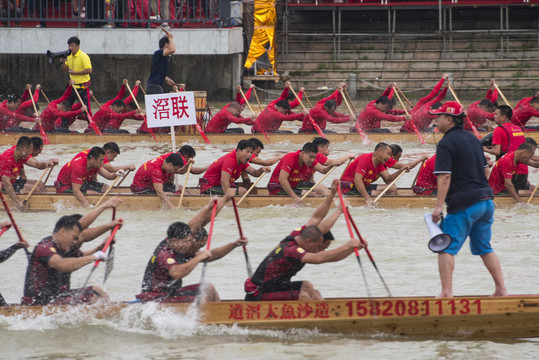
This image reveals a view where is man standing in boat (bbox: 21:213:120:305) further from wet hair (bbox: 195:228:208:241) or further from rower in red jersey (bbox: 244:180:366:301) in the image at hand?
rower in red jersey (bbox: 244:180:366:301)

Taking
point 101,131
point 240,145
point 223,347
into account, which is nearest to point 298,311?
point 223,347

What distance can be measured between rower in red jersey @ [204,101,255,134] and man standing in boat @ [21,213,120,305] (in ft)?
28.1

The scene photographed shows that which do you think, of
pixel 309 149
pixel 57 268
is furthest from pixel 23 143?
pixel 57 268

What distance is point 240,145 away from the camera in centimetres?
1110

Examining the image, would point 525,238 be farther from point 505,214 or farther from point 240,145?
point 240,145

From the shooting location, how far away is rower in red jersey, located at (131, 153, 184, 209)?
1094 centimetres

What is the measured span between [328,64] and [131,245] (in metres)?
13.2

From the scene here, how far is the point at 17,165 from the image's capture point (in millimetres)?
11375

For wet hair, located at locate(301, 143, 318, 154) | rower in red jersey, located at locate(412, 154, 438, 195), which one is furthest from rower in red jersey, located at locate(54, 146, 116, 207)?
rower in red jersey, located at locate(412, 154, 438, 195)

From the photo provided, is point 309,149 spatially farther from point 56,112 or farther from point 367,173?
point 56,112

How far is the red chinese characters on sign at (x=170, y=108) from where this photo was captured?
41.0 ft

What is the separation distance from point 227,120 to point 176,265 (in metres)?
9.15

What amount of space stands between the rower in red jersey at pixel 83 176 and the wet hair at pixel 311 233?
15.8ft

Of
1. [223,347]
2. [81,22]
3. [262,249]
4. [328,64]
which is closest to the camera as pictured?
A: [223,347]
